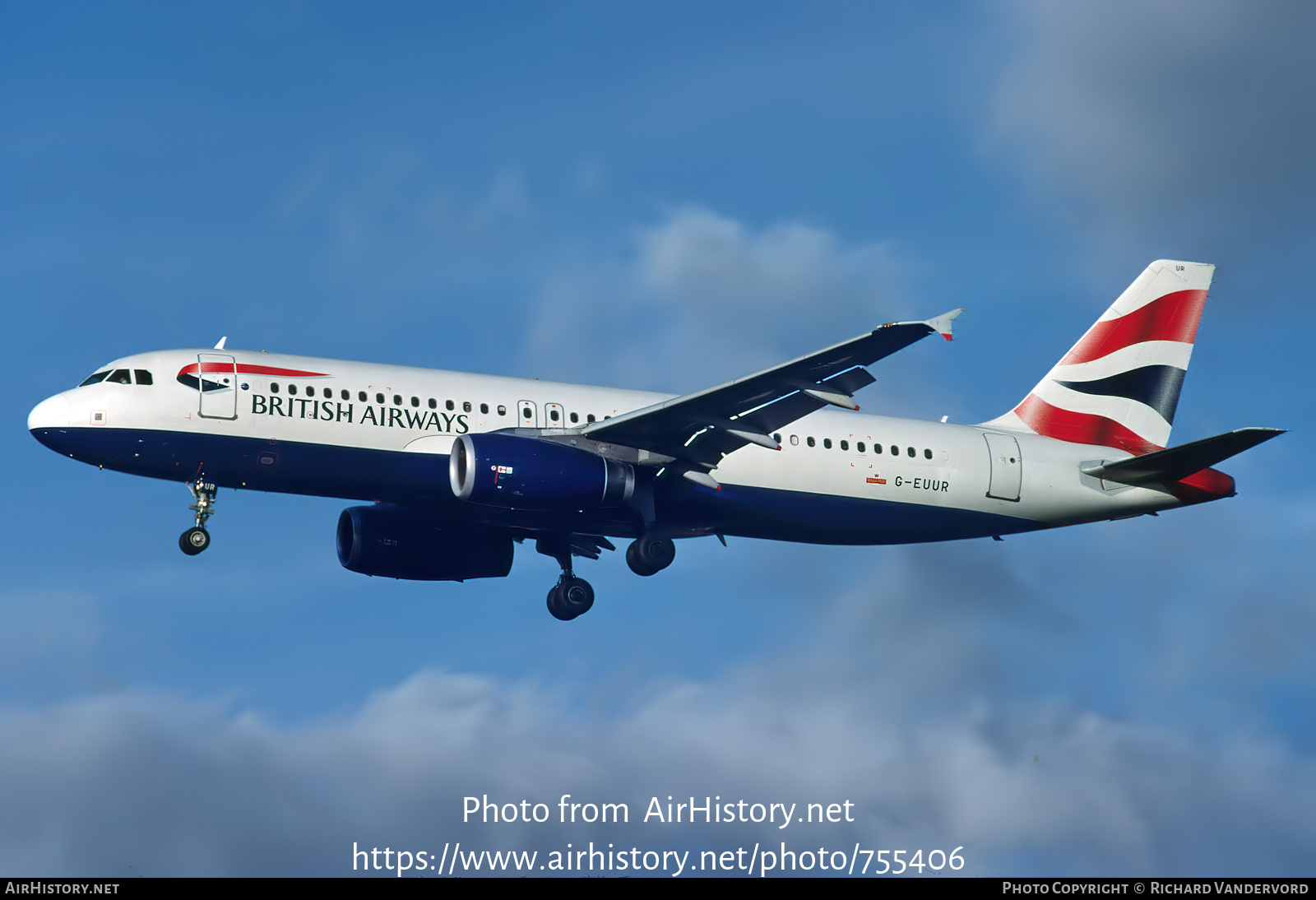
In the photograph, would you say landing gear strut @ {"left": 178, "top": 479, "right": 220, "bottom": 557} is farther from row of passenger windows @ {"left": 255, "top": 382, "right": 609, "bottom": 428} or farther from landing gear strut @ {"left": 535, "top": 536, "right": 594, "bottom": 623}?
landing gear strut @ {"left": 535, "top": 536, "right": 594, "bottom": 623}

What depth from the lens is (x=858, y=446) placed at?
36812mm

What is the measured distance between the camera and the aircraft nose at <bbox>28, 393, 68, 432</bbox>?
31984 millimetres

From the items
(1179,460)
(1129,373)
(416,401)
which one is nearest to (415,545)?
(416,401)

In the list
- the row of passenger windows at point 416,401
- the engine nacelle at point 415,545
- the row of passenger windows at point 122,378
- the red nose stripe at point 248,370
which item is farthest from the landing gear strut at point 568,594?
the row of passenger windows at point 122,378

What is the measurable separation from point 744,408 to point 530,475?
488cm

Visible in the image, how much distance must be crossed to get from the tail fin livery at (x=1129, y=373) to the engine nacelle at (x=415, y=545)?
46.1ft

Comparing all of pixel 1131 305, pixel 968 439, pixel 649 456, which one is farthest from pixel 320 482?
pixel 1131 305

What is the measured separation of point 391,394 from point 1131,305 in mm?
21192

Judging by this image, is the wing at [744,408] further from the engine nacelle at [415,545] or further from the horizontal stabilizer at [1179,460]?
the horizontal stabilizer at [1179,460]

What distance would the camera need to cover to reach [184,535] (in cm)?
3303

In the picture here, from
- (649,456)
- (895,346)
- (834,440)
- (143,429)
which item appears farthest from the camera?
(834,440)

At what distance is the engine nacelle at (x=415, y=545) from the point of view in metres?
38.6

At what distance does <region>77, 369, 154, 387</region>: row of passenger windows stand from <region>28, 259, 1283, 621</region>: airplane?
0.05 m
